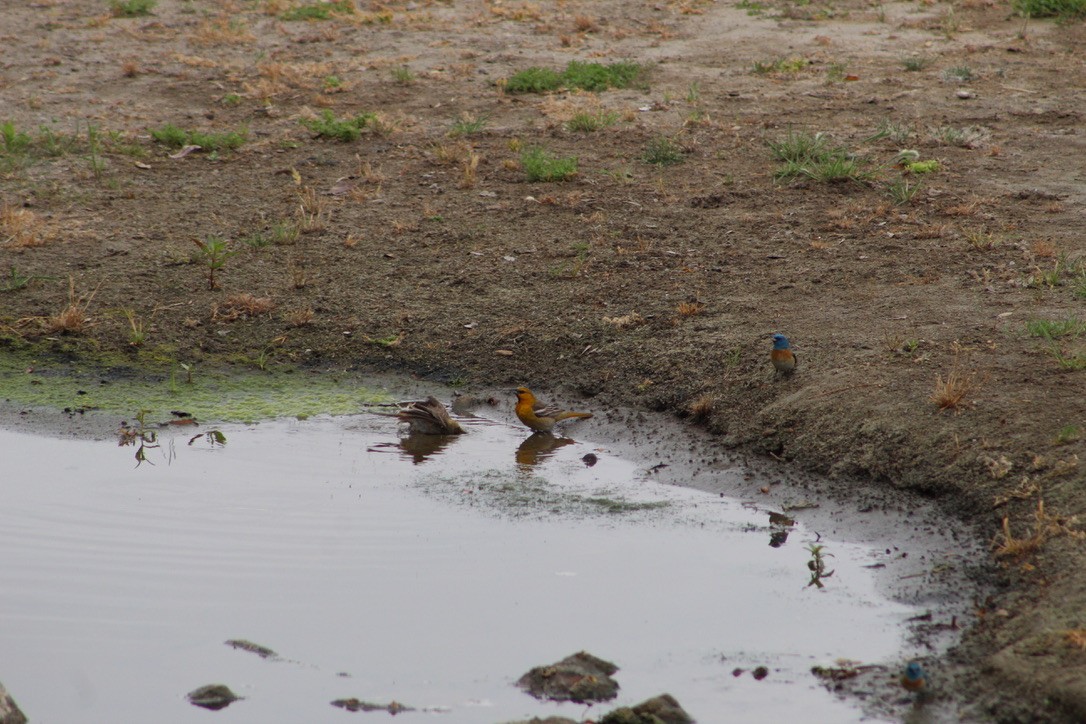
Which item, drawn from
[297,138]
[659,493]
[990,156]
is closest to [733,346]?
[659,493]

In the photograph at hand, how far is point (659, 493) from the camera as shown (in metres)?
6.17

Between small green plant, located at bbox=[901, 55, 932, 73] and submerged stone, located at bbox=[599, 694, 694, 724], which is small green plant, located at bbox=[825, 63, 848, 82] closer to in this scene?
small green plant, located at bbox=[901, 55, 932, 73]

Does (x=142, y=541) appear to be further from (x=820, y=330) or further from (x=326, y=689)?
(x=820, y=330)

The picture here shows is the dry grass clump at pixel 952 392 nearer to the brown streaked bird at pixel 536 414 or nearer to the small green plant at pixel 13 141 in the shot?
the brown streaked bird at pixel 536 414

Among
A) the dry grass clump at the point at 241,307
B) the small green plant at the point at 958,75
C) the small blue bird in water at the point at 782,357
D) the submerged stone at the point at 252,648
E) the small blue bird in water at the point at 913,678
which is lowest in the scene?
the small blue bird in water at the point at 913,678

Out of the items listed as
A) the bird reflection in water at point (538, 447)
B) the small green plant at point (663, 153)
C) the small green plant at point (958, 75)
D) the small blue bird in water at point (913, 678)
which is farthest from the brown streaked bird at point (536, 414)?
the small green plant at point (958, 75)

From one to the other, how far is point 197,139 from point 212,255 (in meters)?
3.13

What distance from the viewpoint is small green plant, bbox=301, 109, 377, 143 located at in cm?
1140

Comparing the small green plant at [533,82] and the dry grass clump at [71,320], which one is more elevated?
the small green plant at [533,82]

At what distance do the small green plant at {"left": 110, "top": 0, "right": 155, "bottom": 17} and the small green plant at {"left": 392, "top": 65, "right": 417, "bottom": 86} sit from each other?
412 cm

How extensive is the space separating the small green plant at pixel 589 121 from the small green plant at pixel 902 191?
9.64 ft

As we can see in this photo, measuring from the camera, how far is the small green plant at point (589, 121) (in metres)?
11.5


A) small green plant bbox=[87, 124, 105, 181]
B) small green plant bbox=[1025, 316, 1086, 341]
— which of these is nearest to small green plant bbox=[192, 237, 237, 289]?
small green plant bbox=[87, 124, 105, 181]

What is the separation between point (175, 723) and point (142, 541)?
1505 millimetres
